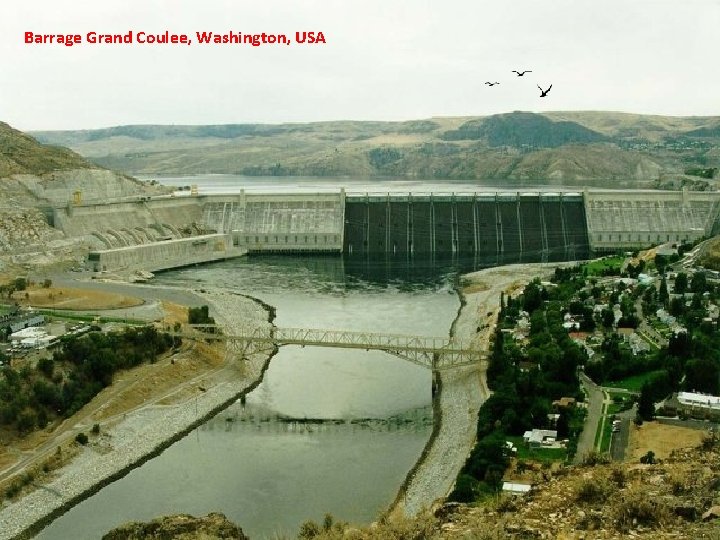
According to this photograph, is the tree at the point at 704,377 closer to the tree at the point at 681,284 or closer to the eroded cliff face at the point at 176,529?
the tree at the point at 681,284

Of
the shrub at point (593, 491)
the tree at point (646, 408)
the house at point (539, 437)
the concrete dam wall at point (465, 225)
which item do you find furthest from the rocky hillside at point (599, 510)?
the concrete dam wall at point (465, 225)

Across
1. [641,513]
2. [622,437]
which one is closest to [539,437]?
[622,437]

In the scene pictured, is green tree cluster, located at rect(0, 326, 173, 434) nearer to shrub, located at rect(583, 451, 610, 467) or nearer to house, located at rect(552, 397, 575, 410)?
house, located at rect(552, 397, 575, 410)

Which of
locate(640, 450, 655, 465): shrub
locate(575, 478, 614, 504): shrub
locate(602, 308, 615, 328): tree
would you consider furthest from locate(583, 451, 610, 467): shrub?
locate(602, 308, 615, 328): tree

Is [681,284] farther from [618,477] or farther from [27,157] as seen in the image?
[27,157]

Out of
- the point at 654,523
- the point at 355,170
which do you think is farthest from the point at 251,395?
the point at 355,170

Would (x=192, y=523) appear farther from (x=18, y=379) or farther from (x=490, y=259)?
(x=490, y=259)
